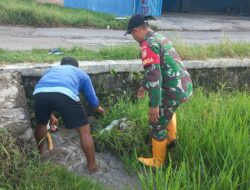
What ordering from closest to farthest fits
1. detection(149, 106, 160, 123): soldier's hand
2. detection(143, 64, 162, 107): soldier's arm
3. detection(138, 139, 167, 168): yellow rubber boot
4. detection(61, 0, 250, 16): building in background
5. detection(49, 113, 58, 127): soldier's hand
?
detection(143, 64, 162, 107): soldier's arm < detection(149, 106, 160, 123): soldier's hand < detection(138, 139, 167, 168): yellow rubber boot < detection(49, 113, 58, 127): soldier's hand < detection(61, 0, 250, 16): building in background

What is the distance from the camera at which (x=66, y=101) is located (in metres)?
4.03

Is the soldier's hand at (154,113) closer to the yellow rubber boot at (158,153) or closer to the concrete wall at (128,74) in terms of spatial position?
the yellow rubber boot at (158,153)

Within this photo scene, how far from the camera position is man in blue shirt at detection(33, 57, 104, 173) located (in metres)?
4.04

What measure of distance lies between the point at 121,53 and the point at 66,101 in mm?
2346

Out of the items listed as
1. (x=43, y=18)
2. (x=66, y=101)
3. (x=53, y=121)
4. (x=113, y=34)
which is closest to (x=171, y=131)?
(x=66, y=101)

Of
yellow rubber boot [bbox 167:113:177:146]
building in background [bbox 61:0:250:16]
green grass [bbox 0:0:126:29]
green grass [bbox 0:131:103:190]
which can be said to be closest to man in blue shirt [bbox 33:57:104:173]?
green grass [bbox 0:131:103:190]

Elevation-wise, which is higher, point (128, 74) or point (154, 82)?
point (154, 82)

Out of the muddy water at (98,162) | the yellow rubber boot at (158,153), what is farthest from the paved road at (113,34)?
the yellow rubber boot at (158,153)

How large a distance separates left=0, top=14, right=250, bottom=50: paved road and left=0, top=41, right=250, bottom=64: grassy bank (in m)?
0.91

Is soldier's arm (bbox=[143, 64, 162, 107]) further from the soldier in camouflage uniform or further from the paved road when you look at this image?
the paved road

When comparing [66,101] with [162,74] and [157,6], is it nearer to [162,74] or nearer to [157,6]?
[162,74]

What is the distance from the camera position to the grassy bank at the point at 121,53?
5.71 meters

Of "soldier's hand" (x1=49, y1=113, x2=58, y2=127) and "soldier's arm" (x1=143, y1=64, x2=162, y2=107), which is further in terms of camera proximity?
"soldier's hand" (x1=49, y1=113, x2=58, y2=127)

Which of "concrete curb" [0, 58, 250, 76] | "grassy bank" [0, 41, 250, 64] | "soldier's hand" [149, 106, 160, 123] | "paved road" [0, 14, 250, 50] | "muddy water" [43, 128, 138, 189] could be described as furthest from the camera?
"paved road" [0, 14, 250, 50]
